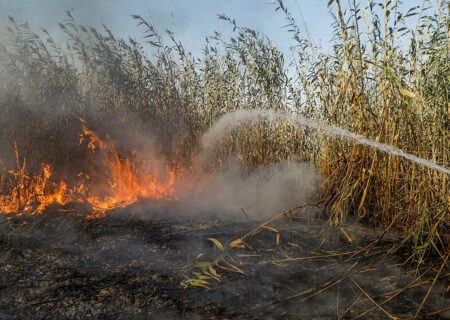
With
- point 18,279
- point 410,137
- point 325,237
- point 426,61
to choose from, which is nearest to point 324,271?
point 325,237

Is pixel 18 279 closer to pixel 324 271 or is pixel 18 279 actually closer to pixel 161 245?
pixel 161 245

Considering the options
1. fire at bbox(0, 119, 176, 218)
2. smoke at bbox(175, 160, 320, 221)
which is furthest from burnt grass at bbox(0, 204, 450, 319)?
fire at bbox(0, 119, 176, 218)

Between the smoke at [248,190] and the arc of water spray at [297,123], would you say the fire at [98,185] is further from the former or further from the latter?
the arc of water spray at [297,123]

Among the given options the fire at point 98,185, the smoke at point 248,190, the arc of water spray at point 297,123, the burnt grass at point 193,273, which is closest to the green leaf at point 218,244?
the burnt grass at point 193,273

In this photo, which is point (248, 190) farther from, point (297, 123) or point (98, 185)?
point (98, 185)

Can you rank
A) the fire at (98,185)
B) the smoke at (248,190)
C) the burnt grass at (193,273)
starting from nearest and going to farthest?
1. the burnt grass at (193,273)
2. the smoke at (248,190)
3. the fire at (98,185)

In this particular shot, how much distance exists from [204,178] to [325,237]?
231 centimetres

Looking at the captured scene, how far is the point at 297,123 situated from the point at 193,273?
99.1 inches

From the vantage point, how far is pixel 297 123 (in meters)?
4.78

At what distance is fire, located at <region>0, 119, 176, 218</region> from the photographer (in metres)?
4.76

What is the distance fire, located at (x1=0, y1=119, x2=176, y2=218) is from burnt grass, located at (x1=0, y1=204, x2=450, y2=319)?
0.59 metres

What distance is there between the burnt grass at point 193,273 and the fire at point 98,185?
1.94ft

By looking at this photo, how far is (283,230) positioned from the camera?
12.2 feet

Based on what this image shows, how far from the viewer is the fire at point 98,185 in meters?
4.76
